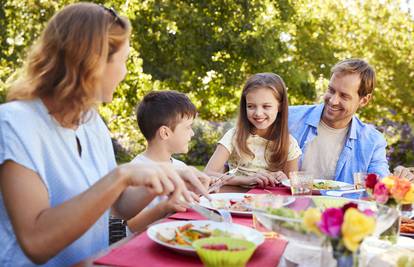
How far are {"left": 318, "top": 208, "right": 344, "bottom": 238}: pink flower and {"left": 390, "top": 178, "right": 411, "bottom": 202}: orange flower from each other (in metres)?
0.63

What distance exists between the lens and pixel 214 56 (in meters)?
10.5

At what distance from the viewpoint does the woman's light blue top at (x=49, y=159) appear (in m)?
1.61

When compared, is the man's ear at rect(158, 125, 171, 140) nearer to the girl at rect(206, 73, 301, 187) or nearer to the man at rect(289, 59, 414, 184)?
the girl at rect(206, 73, 301, 187)

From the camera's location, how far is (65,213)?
1.47 m

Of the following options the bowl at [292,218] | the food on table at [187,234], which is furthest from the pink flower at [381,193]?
the food on table at [187,234]

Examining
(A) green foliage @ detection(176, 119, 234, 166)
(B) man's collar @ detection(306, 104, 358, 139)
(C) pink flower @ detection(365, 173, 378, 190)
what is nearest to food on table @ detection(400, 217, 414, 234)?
(C) pink flower @ detection(365, 173, 378, 190)

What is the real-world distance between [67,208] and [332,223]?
0.72 m

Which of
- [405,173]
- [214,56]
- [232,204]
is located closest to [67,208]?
[232,204]

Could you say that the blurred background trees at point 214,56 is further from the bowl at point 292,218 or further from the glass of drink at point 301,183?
the bowl at point 292,218

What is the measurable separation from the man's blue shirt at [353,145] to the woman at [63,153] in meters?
1.99

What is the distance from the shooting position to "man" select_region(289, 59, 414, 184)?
3619mm

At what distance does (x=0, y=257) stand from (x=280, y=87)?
236cm

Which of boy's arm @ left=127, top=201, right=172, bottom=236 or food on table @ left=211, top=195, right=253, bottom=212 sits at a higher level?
food on table @ left=211, top=195, right=253, bottom=212

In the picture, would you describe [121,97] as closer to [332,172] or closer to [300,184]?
[332,172]
